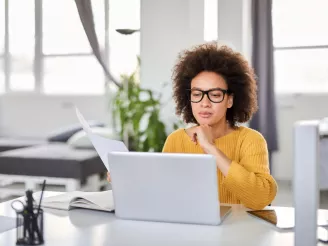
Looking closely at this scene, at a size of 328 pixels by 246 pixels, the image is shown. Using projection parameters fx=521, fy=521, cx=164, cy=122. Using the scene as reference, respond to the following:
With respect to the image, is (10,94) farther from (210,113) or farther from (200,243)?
(200,243)

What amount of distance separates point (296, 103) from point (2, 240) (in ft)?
15.7

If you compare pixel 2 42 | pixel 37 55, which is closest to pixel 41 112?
pixel 37 55

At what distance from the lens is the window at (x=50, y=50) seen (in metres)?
6.54

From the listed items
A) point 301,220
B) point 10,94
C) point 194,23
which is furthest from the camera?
point 10,94

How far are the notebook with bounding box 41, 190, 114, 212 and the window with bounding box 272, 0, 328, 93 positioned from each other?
4440 mm

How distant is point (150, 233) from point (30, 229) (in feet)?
0.92

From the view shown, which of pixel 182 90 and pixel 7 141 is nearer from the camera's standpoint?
pixel 182 90

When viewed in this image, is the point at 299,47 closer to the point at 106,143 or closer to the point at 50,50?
the point at 50,50

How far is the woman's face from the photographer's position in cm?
169

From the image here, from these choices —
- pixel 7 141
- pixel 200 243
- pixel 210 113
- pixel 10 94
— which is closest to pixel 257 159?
pixel 210 113

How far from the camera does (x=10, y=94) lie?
22.8 ft

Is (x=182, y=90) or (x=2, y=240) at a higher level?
(x=182, y=90)

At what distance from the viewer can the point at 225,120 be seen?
192 centimetres

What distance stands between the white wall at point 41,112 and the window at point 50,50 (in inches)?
5.0
